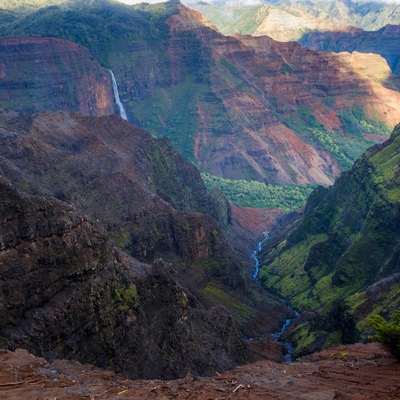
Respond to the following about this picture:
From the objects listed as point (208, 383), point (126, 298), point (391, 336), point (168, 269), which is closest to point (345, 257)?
point (168, 269)

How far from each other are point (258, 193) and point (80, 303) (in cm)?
14060

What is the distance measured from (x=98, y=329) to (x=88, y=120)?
74.7 metres

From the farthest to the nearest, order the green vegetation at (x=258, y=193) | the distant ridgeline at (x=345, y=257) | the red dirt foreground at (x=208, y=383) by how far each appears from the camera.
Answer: the green vegetation at (x=258, y=193) → the distant ridgeline at (x=345, y=257) → the red dirt foreground at (x=208, y=383)

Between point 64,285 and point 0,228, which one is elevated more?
point 0,228

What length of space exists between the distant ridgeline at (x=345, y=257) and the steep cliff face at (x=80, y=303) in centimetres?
2136

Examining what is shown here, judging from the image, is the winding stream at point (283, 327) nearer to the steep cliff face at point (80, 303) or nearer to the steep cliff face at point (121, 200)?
the steep cliff face at point (121, 200)

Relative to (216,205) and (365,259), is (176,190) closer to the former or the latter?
(216,205)

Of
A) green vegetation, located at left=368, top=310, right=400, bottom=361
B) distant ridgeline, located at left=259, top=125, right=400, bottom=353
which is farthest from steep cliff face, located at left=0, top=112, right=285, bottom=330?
green vegetation, located at left=368, top=310, right=400, bottom=361

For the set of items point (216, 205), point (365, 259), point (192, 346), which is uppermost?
point (192, 346)

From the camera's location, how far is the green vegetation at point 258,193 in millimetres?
179625

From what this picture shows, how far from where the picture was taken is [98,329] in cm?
4859

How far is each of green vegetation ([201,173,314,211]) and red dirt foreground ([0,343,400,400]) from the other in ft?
443

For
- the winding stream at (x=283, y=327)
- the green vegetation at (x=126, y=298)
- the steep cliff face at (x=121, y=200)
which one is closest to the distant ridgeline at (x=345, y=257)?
the winding stream at (x=283, y=327)

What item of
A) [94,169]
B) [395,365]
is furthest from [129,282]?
[94,169]
